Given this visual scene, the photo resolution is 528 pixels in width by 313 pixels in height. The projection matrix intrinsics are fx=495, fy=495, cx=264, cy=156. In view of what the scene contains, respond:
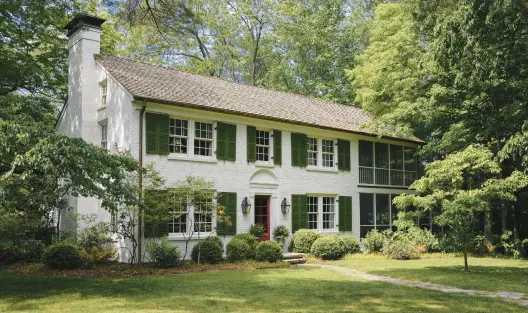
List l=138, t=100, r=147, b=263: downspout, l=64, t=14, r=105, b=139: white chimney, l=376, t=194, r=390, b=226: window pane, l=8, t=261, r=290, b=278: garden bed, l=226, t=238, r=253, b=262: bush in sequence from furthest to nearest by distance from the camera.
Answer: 1. l=376, t=194, r=390, b=226: window pane
2. l=64, t=14, r=105, b=139: white chimney
3. l=226, t=238, r=253, b=262: bush
4. l=138, t=100, r=147, b=263: downspout
5. l=8, t=261, r=290, b=278: garden bed

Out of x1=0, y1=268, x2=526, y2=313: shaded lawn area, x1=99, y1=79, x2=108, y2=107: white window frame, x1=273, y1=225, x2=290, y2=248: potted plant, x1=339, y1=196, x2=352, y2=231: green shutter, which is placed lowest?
x1=0, y1=268, x2=526, y2=313: shaded lawn area

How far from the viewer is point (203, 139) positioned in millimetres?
17984

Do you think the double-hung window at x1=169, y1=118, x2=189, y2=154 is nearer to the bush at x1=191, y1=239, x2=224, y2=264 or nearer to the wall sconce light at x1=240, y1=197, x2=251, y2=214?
the wall sconce light at x1=240, y1=197, x2=251, y2=214

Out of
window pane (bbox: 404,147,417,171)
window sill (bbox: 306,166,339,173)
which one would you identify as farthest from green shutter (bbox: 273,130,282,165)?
window pane (bbox: 404,147,417,171)

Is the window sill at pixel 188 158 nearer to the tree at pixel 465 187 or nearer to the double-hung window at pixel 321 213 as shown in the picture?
the double-hung window at pixel 321 213

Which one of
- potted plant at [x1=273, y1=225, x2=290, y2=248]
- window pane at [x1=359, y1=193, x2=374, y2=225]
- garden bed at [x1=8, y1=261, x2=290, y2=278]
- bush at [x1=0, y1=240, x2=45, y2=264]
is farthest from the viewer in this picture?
window pane at [x1=359, y1=193, x2=374, y2=225]

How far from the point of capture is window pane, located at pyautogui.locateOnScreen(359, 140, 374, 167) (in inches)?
940

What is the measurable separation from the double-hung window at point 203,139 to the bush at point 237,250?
11.4ft

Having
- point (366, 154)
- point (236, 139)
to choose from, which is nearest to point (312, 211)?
point (366, 154)

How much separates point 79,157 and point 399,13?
18971mm

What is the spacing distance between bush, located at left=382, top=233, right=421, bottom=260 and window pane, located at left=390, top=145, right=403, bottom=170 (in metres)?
6.16

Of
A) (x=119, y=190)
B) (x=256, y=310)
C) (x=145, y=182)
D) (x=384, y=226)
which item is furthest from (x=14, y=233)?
(x=384, y=226)

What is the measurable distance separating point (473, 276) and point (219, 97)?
1106 centimetres

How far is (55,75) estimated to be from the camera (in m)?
23.8
